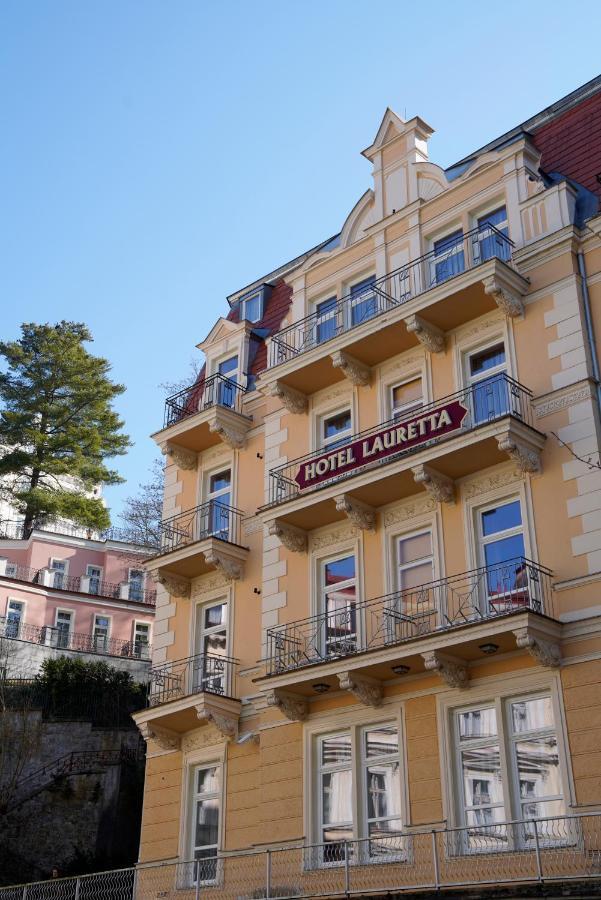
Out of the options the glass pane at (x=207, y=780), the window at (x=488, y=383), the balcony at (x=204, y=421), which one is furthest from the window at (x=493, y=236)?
the glass pane at (x=207, y=780)

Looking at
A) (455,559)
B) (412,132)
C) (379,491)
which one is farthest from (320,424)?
(412,132)

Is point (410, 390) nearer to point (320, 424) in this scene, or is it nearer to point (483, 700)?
point (320, 424)

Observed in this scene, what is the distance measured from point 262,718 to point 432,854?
5.10 m

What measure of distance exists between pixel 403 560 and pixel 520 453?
136 inches

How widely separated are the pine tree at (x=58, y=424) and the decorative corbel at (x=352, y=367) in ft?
112

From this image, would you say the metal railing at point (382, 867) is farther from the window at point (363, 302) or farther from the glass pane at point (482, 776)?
the window at point (363, 302)

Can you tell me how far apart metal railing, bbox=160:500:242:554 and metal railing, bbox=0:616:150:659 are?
822 inches

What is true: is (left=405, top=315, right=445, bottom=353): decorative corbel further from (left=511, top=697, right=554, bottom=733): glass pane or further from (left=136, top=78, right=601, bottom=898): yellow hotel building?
→ (left=511, top=697, right=554, bottom=733): glass pane

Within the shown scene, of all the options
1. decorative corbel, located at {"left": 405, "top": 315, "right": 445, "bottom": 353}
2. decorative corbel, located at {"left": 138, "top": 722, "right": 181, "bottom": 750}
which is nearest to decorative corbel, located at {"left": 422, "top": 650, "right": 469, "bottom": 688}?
decorative corbel, located at {"left": 405, "top": 315, "right": 445, "bottom": 353}

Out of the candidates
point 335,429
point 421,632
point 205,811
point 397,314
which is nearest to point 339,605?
point 421,632

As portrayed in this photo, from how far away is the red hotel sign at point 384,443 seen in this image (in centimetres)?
2086

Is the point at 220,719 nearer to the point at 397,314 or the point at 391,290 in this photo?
the point at 397,314

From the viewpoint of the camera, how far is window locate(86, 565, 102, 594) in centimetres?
5597

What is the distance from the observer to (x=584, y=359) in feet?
65.2
